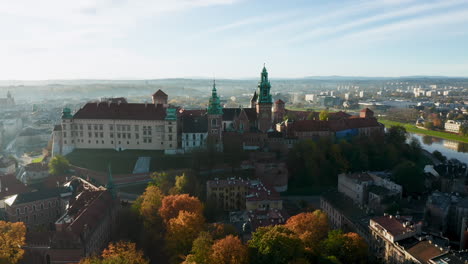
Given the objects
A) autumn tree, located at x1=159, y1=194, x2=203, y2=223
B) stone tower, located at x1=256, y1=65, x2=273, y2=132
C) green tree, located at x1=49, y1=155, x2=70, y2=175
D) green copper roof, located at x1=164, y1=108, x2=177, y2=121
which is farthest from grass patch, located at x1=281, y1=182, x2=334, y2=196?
green tree, located at x1=49, y1=155, x2=70, y2=175

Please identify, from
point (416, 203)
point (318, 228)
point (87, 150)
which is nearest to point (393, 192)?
point (416, 203)

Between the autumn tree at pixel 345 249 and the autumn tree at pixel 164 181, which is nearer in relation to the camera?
the autumn tree at pixel 345 249

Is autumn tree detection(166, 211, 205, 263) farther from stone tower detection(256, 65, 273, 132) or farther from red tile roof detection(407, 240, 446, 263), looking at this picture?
stone tower detection(256, 65, 273, 132)

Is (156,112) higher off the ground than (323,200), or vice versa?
(156,112)

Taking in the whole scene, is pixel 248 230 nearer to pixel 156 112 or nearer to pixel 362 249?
pixel 362 249

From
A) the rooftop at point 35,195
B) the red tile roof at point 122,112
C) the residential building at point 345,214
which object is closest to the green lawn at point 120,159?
the red tile roof at point 122,112

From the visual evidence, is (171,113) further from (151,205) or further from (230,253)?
(230,253)

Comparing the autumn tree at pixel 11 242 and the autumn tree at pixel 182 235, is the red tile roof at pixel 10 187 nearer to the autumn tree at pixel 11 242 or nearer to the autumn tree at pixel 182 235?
the autumn tree at pixel 11 242
